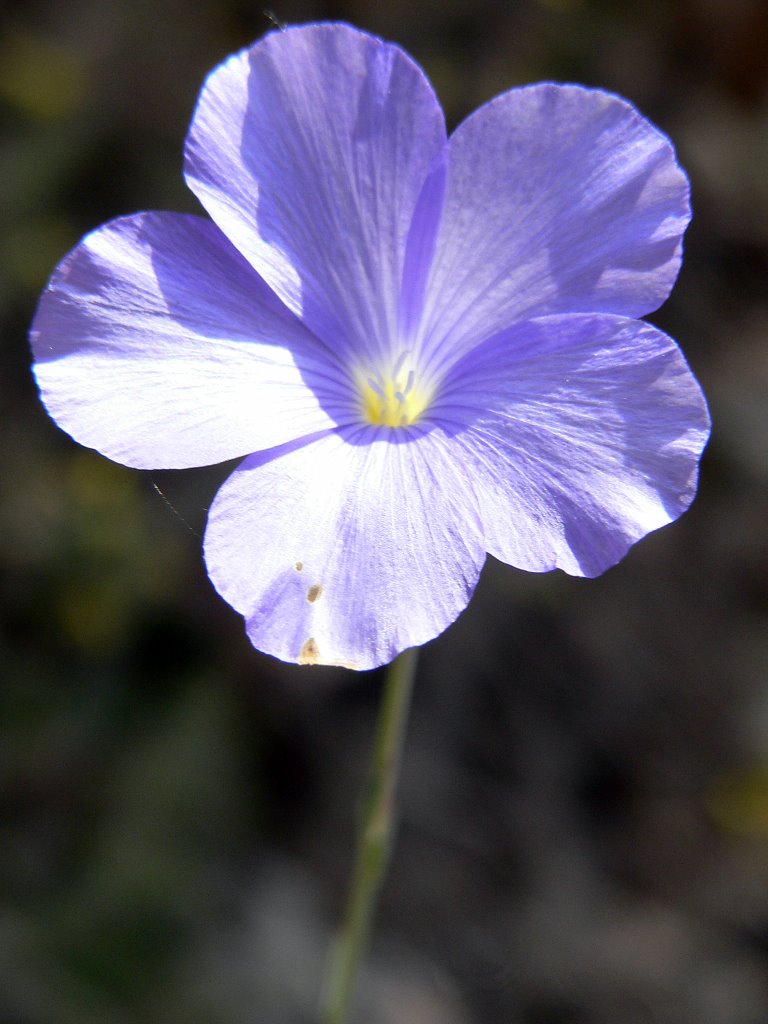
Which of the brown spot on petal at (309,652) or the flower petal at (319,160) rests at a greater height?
the flower petal at (319,160)

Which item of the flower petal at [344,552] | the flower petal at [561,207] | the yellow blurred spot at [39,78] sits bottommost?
the yellow blurred spot at [39,78]

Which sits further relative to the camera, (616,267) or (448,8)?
(448,8)

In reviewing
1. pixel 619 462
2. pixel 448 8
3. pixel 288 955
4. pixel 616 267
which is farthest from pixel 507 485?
pixel 448 8

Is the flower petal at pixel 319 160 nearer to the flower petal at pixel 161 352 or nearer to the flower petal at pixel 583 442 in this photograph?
the flower petal at pixel 161 352

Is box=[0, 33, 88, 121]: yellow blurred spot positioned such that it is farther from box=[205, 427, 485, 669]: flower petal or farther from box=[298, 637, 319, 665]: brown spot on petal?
box=[298, 637, 319, 665]: brown spot on petal

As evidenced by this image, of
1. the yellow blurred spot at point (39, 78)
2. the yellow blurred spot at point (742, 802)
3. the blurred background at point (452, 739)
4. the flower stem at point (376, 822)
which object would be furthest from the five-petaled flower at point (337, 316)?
the yellow blurred spot at point (39, 78)

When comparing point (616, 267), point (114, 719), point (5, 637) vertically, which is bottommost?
point (114, 719)

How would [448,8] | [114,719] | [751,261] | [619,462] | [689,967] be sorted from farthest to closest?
1. [448,8]
2. [751,261]
3. [114,719]
4. [689,967]
5. [619,462]

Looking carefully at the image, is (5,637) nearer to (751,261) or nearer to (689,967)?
(689,967)
